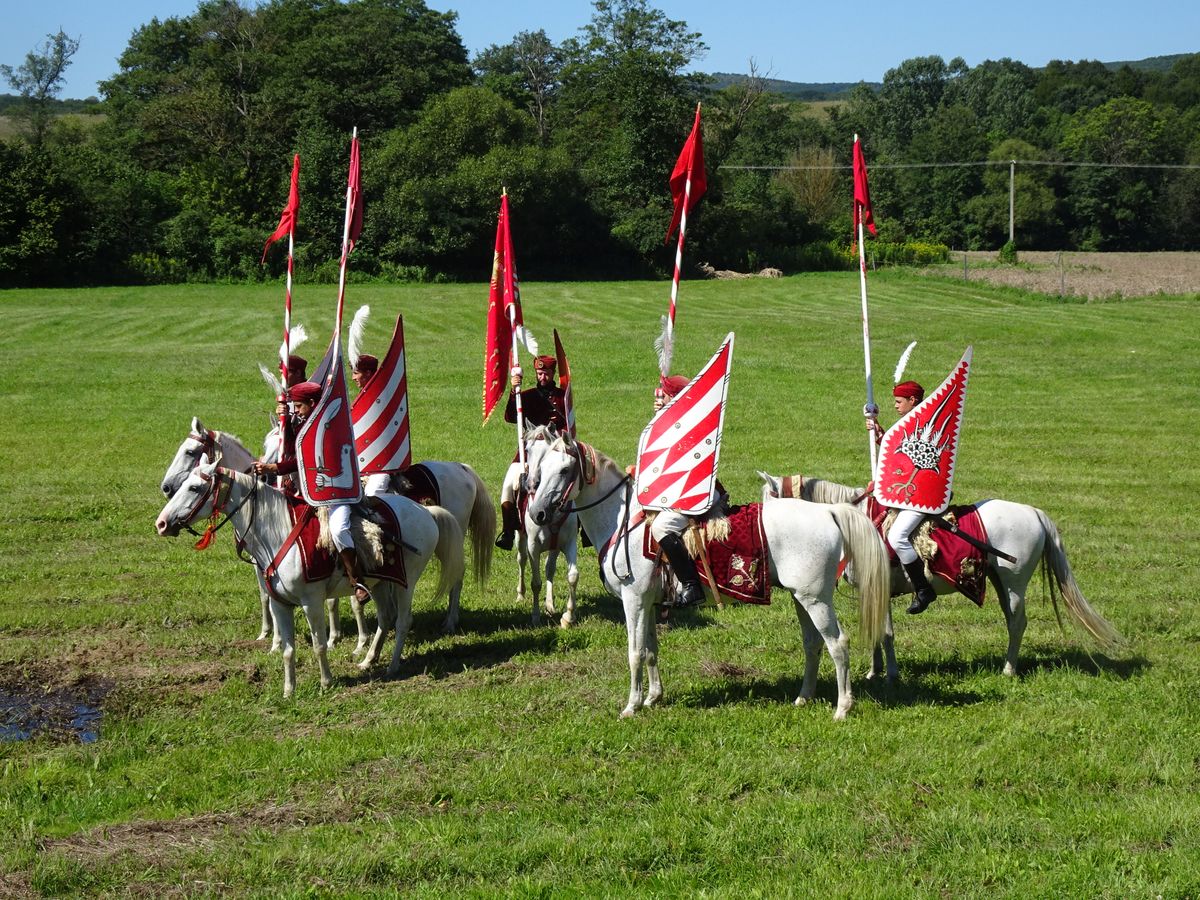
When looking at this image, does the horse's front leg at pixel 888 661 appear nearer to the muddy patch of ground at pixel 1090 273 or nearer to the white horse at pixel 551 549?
the white horse at pixel 551 549

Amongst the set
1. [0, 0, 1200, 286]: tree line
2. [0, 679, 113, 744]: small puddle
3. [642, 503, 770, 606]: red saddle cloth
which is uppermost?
[0, 0, 1200, 286]: tree line

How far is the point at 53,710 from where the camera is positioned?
31.0 ft

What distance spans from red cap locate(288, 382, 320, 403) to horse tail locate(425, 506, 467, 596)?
1595mm

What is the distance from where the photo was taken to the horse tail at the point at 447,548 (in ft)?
36.7

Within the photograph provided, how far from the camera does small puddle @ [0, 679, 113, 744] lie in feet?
29.3

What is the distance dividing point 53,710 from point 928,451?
7.38 metres

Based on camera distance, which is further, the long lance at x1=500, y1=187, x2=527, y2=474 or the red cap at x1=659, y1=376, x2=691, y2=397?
the long lance at x1=500, y1=187, x2=527, y2=474

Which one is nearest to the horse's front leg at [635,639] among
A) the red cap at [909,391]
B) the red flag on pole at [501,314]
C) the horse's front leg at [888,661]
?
the horse's front leg at [888,661]

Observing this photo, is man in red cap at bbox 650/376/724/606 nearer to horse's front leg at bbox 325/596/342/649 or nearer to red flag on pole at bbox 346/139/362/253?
horse's front leg at bbox 325/596/342/649

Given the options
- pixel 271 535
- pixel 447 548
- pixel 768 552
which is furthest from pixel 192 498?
pixel 768 552

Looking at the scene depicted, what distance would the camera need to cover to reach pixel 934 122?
10612 centimetres

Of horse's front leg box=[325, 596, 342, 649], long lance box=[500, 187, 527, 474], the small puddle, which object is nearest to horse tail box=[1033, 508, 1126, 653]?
long lance box=[500, 187, 527, 474]

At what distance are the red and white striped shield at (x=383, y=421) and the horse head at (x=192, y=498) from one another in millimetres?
1852

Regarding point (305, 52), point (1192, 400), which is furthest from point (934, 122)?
point (1192, 400)
